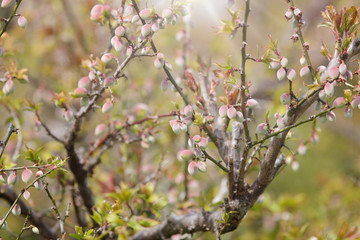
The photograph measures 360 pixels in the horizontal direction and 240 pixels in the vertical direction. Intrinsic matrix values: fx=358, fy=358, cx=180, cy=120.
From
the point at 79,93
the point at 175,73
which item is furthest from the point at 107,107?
the point at 175,73

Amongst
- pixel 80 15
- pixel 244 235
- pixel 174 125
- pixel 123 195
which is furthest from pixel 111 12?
pixel 80 15

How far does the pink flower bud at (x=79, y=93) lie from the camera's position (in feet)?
3.83

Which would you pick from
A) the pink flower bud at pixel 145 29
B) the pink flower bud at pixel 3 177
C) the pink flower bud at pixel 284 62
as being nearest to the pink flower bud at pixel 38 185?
the pink flower bud at pixel 3 177

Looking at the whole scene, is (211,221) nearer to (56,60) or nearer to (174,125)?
(174,125)

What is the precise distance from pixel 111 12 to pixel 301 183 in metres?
4.47

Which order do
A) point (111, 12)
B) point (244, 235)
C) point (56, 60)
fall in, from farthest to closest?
point (56, 60) → point (244, 235) → point (111, 12)

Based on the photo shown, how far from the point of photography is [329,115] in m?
1.09

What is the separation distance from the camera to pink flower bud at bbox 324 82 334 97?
38.2 inches

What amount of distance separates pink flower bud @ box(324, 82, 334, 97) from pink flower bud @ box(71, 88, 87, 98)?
2.44 feet

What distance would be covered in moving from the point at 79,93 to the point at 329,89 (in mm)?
760

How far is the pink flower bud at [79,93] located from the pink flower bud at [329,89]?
0.74m

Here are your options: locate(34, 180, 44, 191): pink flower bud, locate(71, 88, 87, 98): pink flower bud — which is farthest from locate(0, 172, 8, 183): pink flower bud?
locate(71, 88, 87, 98): pink flower bud

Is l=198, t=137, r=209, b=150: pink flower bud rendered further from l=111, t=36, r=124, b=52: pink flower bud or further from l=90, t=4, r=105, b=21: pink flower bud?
l=90, t=4, r=105, b=21: pink flower bud

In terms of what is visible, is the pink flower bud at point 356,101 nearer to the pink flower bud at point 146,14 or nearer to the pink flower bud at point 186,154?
the pink flower bud at point 186,154
